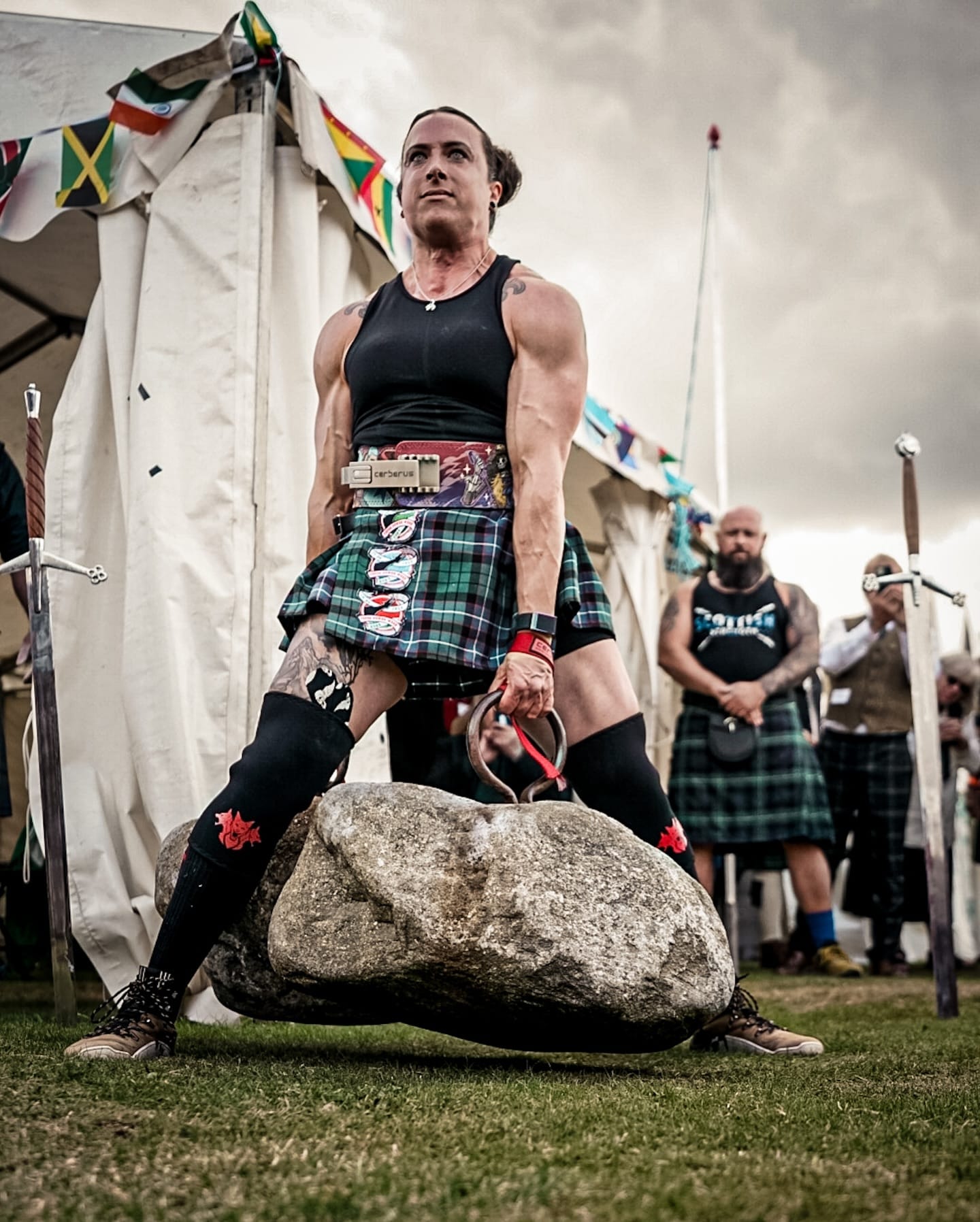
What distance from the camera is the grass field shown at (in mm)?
1232

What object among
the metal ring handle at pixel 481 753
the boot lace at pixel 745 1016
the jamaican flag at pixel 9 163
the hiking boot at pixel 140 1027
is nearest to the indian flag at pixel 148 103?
the jamaican flag at pixel 9 163

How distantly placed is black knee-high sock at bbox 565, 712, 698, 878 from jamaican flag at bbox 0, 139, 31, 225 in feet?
6.79

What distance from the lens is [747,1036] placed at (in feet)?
8.38

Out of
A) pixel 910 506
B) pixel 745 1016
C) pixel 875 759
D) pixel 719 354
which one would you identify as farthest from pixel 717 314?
pixel 745 1016

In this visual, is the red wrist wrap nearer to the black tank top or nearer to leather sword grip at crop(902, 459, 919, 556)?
the black tank top

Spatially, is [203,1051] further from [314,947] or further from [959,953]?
[959,953]

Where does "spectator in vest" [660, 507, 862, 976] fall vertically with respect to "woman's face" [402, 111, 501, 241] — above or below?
below

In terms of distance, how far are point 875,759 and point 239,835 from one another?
463 cm

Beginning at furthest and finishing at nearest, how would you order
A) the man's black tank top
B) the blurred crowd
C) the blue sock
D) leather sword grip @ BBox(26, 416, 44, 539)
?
1. the man's black tank top
2. the blurred crowd
3. the blue sock
4. leather sword grip @ BBox(26, 416, 44, 539)

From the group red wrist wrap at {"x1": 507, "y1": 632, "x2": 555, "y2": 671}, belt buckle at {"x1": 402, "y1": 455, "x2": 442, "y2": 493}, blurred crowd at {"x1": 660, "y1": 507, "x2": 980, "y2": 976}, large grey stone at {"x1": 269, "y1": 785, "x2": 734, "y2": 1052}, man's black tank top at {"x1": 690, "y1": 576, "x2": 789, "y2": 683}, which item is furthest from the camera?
man's black tank top at {"x1": 690, "y1": 576, "x2": 789, "y2": 683}

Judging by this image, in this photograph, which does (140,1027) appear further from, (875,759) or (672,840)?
(875,759)

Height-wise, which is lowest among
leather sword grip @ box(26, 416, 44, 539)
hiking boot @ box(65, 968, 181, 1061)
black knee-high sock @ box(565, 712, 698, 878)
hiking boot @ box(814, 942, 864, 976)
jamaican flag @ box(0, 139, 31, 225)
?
hiking boot @ box(814, 942, 864, 976)

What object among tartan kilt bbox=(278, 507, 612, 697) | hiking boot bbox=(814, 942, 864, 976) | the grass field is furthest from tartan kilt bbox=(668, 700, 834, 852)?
tartan kilt bbox=(278, 507, 612, 697)

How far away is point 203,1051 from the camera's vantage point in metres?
2.27
